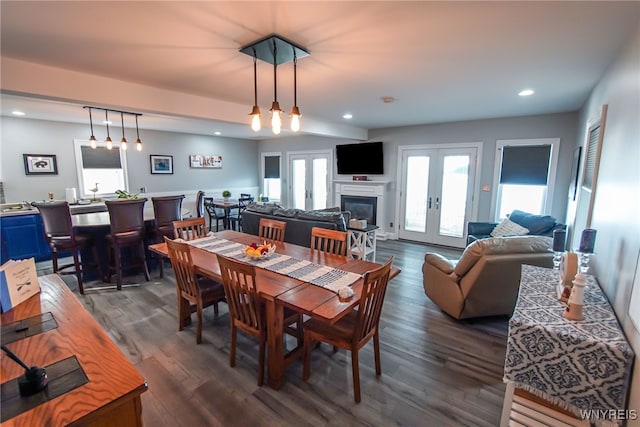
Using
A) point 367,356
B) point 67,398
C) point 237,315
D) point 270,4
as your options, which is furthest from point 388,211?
point 67,398

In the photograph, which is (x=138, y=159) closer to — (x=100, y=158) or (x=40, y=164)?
(x=100, y=158)

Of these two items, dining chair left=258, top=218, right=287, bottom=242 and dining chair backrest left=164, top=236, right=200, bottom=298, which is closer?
dining chair backrest left=164, top=236, right=200, bottom=298

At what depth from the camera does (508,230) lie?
14.2ft

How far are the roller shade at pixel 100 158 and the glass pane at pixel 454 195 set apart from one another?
6.98 m

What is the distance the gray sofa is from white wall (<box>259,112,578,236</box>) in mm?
2508

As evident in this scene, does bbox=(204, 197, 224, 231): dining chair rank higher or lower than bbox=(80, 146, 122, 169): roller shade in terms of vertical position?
lower

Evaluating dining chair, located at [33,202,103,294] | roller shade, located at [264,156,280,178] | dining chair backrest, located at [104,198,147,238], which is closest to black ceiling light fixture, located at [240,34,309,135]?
dining chair backrest, located at [104,198,147,238]

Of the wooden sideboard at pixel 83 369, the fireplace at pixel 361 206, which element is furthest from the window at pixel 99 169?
the wooden sideboard at pixel 83 369

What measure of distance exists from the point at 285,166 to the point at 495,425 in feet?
25.0

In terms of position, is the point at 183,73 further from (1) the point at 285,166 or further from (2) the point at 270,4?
(1) the point at 285,166

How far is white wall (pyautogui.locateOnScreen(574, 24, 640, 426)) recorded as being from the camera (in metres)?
1.42

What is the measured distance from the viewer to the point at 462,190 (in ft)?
18.7

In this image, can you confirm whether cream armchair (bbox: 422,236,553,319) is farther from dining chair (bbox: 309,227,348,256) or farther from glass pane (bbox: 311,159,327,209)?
glass pane (bbox: 311,159,327,209)

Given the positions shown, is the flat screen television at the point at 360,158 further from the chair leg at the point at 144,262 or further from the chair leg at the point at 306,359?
the chair leg at the point at 306,359
